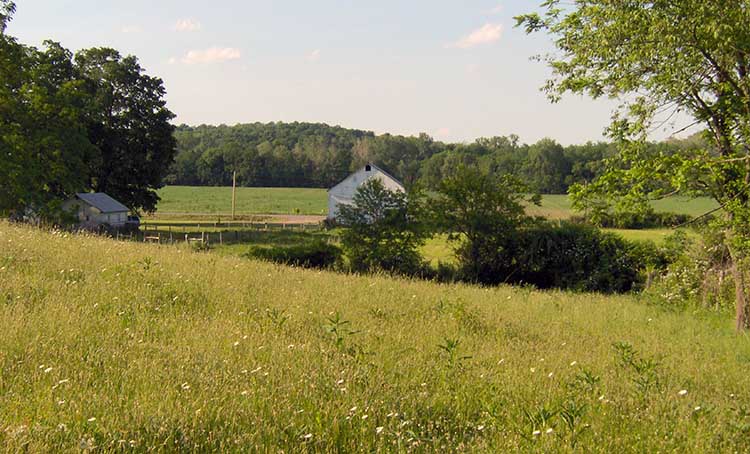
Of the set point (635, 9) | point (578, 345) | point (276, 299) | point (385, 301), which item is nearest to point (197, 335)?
point (276, 299)

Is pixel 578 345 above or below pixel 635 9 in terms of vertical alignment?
below

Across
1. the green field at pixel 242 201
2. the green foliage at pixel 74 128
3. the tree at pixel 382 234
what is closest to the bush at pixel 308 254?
the tree at pixel 382 234

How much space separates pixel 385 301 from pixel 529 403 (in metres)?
4.74

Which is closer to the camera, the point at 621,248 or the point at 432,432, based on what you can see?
the point at 432,432

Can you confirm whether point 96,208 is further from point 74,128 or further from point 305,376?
point 305,376

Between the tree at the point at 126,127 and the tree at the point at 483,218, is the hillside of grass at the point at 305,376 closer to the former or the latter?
the tree at the point at 483,218

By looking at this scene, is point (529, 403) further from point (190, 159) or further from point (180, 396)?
point (190, 159)

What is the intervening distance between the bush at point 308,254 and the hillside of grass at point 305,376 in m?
14.4

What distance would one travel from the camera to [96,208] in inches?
1657

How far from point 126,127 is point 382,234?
82.5 feet

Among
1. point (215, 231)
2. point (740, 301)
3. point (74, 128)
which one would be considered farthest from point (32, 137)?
point (740, 301)

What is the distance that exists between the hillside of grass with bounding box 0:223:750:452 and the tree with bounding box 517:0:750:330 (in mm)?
3862

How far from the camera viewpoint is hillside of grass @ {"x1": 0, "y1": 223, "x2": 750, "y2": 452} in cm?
401

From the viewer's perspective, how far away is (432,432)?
4.44 metres
